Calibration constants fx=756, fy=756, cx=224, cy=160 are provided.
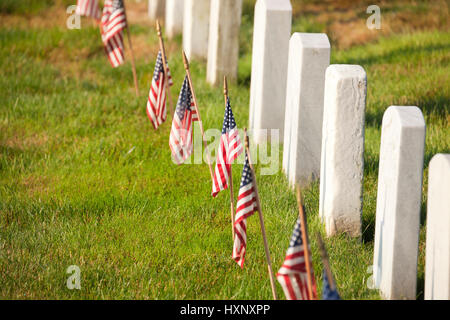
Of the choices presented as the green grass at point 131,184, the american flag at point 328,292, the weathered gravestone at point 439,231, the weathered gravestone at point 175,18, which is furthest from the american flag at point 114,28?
the american flag at point 328,292

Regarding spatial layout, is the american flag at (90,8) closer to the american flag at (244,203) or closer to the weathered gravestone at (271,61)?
the weathered gravestone at (271,61)

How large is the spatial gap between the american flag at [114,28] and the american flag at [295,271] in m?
4.37

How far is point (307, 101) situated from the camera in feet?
17.3

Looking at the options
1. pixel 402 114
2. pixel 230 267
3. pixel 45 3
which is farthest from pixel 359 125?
pixel 45 3

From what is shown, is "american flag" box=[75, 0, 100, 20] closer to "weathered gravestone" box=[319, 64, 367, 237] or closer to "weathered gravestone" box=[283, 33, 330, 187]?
"weathered gravestone" box=[283, 33, 330, 187]

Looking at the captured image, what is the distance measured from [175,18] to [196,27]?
1.05m

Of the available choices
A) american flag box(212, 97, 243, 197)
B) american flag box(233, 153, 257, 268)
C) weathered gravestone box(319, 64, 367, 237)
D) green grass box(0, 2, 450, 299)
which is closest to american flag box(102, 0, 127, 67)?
green grass box(0, 2, 450, 299)

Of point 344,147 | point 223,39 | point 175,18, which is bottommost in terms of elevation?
point 344,147

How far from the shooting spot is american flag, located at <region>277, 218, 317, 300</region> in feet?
11.2

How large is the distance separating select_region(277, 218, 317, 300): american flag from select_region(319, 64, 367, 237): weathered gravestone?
1.24 meters

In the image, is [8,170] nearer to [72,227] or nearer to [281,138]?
[72,227]

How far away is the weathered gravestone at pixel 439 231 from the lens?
11.5 feet

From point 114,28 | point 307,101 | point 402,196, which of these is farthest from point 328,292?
point 114,28

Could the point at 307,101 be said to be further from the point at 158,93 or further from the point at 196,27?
the point at 196,27
